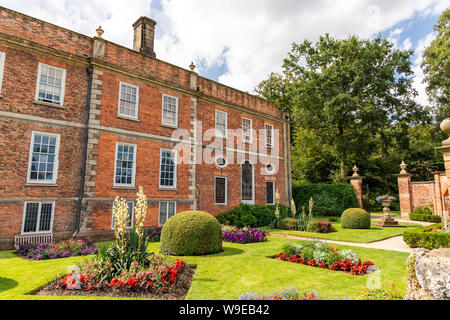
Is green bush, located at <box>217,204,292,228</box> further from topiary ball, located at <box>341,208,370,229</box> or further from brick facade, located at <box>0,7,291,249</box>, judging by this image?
topiary ball, located at <box>341,208,370,229</box>

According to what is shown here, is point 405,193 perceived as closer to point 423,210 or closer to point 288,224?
point 423,210

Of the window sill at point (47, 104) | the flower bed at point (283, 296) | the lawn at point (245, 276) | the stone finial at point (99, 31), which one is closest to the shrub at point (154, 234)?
the lawn at point (245, 276)

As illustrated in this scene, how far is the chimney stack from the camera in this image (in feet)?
57.3

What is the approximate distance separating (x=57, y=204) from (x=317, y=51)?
31070 mm

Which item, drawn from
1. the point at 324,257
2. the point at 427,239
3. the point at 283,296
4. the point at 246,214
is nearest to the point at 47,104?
the point at 246,214

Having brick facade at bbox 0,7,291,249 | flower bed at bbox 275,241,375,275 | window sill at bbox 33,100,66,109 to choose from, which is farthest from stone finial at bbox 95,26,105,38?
flower bed at bbox 275,241,375,275

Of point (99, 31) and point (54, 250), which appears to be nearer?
point (54, 250)

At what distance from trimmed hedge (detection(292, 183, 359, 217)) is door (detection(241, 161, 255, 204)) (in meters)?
6.36

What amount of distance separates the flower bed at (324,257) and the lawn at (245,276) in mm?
354

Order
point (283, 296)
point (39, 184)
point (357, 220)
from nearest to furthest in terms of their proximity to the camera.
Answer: point (283, 296) < point (39, 184) < point (357, 220)

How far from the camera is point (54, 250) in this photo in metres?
10.3

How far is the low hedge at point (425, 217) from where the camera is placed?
21344mm

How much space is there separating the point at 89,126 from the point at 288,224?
12.9m
